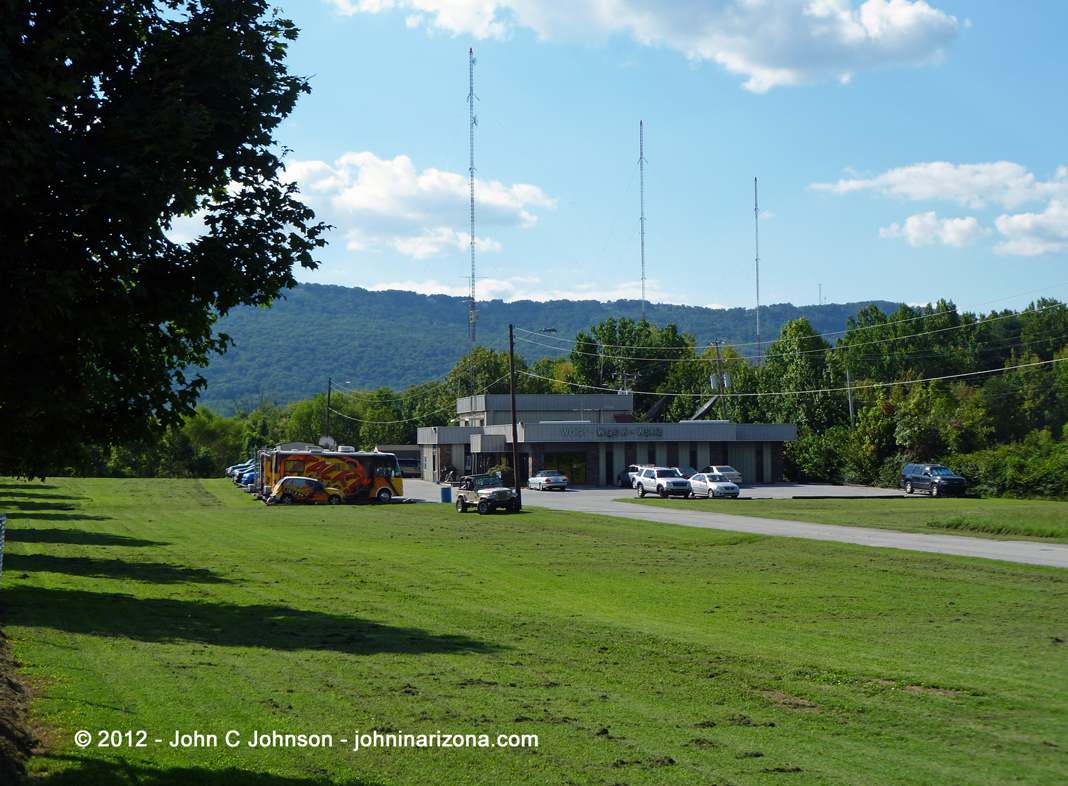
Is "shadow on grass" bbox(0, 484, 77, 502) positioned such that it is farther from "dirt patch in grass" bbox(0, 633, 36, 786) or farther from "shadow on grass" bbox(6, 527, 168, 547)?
"dirt patch in grass" bbox(0, 633, 36, 786)

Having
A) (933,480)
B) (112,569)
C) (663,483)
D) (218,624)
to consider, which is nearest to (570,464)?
(663,483)

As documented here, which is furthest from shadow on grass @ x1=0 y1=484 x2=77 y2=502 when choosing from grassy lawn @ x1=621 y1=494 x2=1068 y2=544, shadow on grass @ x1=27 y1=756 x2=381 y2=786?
shadow on grass @ x1=27 y1=756 x2=381 y2=786

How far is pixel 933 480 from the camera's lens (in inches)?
2159

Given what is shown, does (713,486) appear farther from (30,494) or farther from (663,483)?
(30,494)

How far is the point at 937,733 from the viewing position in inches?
303

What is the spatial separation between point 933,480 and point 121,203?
5596 centimetres

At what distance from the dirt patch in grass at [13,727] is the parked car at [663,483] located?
47487 millimetres

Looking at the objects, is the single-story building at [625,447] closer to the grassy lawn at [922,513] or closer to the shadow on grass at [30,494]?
the grassy lawn at [922,513]

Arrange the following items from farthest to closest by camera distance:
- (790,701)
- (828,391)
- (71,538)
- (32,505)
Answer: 1. (828,391)
2. (32,505)
3. (71,538)
4. (790,701)

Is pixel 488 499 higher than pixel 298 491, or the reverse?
pixel 488 499

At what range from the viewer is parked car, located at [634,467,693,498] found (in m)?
55.0

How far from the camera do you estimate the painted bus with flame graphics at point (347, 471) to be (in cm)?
5181

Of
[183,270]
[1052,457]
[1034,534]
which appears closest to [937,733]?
[183,270]

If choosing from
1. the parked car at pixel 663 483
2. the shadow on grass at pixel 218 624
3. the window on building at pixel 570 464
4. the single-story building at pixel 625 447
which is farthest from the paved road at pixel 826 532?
the shadow on grass at pixel 218 624
